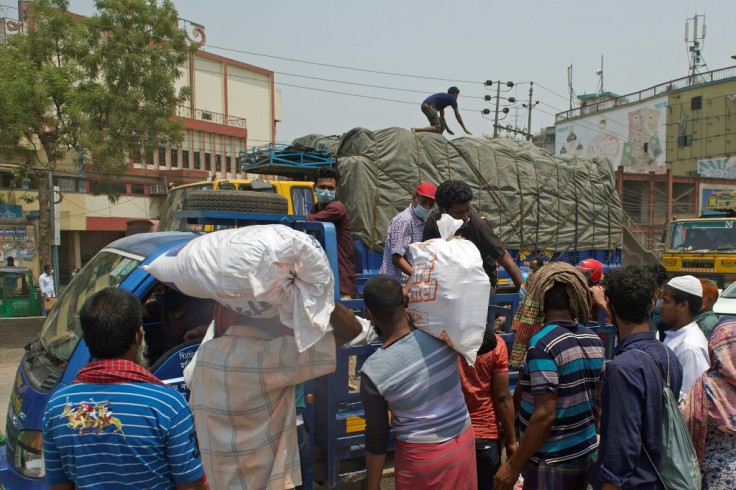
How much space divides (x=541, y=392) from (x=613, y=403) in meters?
0.26

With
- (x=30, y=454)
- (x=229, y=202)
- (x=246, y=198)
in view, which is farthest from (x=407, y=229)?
(x=30, y=454)

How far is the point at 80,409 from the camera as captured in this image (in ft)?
5.29

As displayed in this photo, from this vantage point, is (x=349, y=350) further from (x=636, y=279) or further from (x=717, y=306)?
(x=717, y=306)

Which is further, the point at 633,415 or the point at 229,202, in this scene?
the point at 229,202

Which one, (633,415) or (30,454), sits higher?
(633,415)

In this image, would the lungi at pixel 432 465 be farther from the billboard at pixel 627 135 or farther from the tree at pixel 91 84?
the billboard at pixel 627 135

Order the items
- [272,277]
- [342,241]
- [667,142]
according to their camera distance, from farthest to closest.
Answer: [667,142]
[342,241]
[272,277]

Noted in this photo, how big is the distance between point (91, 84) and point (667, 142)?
123 feet

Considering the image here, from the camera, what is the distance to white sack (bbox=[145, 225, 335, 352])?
6.15ft

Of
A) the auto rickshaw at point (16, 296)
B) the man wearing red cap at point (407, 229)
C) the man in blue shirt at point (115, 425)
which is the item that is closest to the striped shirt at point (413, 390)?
the man in blue shirt at point (115, 425)

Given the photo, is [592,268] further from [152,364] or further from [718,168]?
[718,168]

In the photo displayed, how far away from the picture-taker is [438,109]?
8742mm

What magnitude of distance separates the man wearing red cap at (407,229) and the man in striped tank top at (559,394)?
186cm

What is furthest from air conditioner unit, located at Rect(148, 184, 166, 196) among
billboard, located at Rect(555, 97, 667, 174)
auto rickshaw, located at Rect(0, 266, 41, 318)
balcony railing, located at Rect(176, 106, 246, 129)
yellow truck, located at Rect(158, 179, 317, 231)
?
billboard, located at Rect(555, 97, 667, 174)
